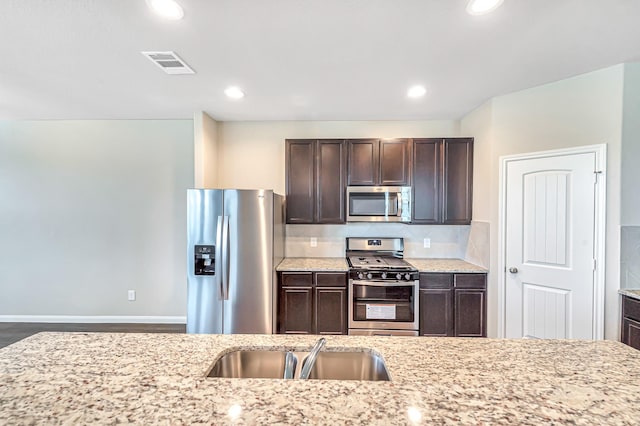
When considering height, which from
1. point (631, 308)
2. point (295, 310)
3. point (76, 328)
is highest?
point (631, 308)

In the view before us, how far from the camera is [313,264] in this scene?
323cm

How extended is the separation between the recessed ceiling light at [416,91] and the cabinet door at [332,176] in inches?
37.1

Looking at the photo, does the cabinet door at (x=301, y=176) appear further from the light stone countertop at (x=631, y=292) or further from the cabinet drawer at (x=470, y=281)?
the light stone countertop at (x=631, y=292)

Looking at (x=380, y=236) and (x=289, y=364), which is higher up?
(x=380, y=236)

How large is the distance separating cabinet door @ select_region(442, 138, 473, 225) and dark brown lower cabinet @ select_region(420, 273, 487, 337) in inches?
29.4

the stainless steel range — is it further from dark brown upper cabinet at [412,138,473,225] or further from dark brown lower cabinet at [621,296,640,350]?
dark brown lower cabinet at [621,296,640,350]

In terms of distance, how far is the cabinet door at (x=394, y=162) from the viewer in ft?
11.0

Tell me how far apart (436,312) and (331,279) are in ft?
3.91

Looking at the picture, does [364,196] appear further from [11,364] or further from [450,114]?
[11,364]

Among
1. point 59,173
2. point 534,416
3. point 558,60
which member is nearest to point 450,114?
point 558,60

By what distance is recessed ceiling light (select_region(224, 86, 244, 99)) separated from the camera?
2691mm

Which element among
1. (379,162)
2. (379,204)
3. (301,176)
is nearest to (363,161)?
(379,162)

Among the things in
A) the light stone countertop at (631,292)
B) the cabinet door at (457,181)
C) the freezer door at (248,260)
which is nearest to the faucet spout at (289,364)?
the freezer door at (248,260)

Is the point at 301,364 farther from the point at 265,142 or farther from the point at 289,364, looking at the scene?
the point at 265,142
